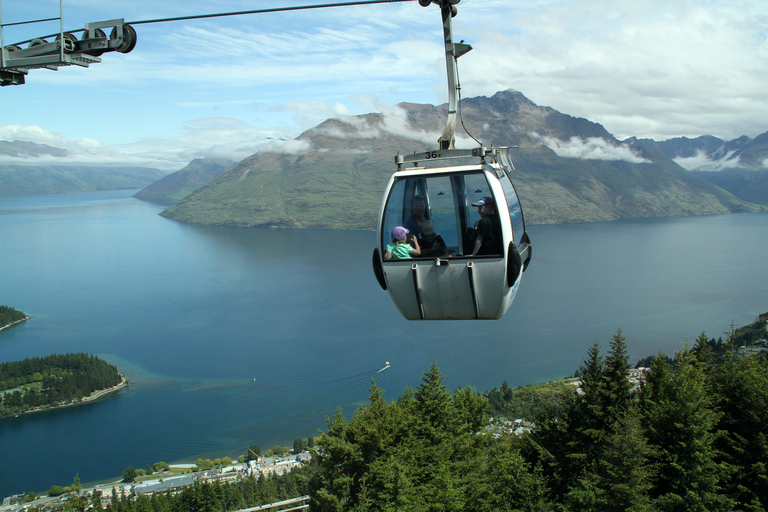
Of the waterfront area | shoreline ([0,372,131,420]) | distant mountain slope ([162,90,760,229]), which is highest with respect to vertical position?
distant mountain slope ([162,90,760,229])

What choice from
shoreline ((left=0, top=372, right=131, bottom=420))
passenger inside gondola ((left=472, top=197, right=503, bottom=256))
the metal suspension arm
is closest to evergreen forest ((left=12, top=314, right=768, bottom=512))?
passenger inside gondola ((left=472, top=197, right=503, bottom=256))

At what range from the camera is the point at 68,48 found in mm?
4059

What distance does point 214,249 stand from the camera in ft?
312

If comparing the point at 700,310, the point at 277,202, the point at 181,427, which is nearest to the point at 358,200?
the point at 277,202

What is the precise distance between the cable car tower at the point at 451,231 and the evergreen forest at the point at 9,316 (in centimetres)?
6391

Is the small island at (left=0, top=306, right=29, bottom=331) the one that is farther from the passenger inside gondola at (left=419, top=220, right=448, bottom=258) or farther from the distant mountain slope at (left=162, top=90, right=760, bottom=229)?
the distant mountain slope at (left=162, top=90, right=760, bottom=229)

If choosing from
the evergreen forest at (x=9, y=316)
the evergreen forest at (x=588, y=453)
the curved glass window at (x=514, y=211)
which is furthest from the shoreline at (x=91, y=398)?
the curved glass window at (x=514, y=211)

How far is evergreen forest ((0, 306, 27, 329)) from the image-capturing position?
183ft

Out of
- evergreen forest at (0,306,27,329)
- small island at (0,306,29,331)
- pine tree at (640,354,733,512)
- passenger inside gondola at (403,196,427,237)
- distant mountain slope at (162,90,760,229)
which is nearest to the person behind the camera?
passenger inside gondola at (403,196,427,237)

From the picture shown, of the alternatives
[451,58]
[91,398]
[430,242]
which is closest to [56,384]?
[91,398]

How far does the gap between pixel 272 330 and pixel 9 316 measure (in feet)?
96.2

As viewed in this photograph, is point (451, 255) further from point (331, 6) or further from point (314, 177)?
point (314, 177)

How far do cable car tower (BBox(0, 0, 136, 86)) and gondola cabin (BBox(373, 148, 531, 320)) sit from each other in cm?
232

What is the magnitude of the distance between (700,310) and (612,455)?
50.3 metres
